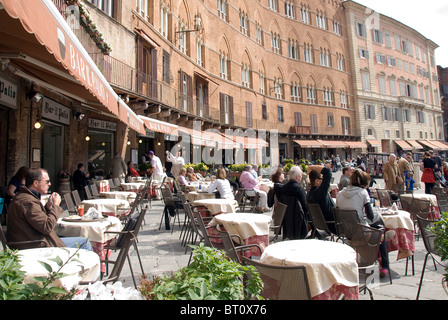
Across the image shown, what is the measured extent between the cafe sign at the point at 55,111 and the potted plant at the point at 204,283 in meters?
9.41

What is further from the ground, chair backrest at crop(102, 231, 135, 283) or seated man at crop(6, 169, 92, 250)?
seated man at crop(6, 169, 92, 250)

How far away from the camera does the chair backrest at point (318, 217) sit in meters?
4.65

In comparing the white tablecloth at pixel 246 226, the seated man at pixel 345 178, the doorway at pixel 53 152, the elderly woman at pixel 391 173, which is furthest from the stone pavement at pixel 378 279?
the doorway at pixel 53 152

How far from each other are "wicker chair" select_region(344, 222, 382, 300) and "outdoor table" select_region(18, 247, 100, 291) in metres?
2.40

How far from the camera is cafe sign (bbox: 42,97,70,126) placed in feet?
30.5

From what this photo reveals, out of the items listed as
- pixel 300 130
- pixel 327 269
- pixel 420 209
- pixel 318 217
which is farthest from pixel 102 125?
pixel 300 130

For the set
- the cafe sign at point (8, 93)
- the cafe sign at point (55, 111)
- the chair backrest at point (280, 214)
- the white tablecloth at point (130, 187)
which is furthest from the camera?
the white tablecloth at point (130, 187)

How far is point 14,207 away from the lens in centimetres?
311

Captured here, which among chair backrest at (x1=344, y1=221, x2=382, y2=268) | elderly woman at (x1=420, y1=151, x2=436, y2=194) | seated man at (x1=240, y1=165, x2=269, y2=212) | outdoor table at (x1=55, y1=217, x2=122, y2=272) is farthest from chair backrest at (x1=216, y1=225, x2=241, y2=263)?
elderly woman at (x1=420, y1=151, x2=436, y2=194)

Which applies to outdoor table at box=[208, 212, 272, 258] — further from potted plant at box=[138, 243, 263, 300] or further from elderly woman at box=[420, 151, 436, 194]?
elderly woman at box=[420, 151, 436, 194]

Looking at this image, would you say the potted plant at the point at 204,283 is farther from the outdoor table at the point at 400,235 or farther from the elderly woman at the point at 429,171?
the elderly woman at the point at 429,171

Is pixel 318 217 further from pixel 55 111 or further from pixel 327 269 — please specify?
pixel 55 111

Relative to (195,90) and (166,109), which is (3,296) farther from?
(195,90)

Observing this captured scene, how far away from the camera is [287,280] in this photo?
2.12m
